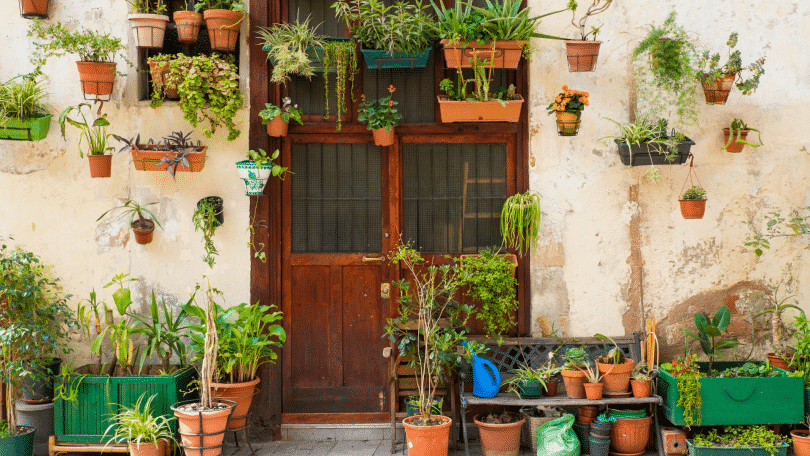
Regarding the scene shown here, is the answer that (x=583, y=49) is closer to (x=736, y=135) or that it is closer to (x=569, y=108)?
(x=569, y=108)

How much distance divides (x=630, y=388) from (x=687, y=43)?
8.50ft

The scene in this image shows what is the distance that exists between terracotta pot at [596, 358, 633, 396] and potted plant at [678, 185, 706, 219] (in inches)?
45.7

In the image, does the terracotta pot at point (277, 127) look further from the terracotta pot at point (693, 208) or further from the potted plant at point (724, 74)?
the potted plant at point (724, 74)

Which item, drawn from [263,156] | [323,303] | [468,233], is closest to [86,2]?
[263,156]

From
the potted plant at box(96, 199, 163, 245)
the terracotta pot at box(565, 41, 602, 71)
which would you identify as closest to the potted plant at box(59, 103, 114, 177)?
the potted plant at box(96, 199, 163, 245)

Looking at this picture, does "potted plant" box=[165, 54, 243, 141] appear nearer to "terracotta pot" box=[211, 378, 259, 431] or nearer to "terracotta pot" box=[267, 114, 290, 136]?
"terracotta pot" box=[267, 114, 290, 136]

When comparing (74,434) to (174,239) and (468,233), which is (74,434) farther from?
(468,233)

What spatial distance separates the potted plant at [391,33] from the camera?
512 cm

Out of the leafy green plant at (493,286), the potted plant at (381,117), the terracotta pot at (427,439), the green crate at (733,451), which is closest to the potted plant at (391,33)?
the potted plant at (381,117)

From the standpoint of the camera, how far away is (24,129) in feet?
17.0

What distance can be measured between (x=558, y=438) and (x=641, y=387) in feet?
2.31

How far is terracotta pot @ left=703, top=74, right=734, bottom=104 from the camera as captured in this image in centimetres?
525

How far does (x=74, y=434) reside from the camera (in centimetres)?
504

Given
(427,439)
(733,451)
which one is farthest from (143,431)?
(733,451)
